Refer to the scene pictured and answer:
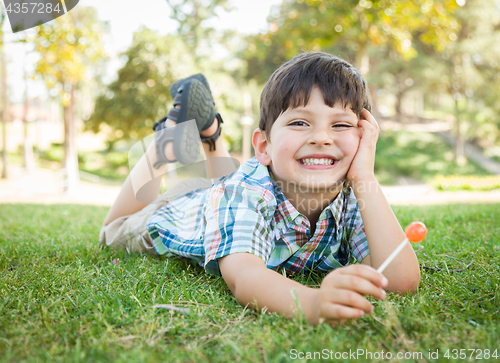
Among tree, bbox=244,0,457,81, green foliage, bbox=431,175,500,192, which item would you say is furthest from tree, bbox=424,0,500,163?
tree, bbox=244,0,457,81

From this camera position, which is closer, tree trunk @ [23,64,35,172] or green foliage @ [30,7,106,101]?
green foliage @ [30,7,106,101]

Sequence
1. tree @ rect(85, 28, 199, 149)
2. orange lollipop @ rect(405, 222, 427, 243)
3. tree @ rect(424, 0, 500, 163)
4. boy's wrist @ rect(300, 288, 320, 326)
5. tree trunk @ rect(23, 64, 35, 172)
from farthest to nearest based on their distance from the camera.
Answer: tree @ rect(424, 0, 500, 163) < tree trunk @ rect(23, 64, 35, 172) < tree @ rect(85, 28, 199, 149) < orange lollipop @ rect(405, 222, 427, 243) < boy's wrist @ rect(300, 288, 320, 326)

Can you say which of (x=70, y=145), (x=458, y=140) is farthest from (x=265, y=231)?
(x=458, y=140)

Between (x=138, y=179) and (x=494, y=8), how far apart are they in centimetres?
2073

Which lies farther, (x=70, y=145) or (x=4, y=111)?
(x=4, y=111)

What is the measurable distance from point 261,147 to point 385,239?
699 millimetres

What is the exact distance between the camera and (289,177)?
64.6 inches

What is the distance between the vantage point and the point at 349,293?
3.59 ft

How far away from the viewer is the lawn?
1.01 meters

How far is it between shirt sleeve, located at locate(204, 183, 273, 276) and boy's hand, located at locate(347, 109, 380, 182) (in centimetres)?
39

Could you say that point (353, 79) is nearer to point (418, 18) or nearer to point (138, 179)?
point (138, 179)

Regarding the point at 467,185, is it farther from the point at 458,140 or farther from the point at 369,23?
the point at 458,140

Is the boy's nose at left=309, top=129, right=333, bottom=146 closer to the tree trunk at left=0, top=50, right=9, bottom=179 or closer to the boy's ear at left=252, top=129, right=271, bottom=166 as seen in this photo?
the boy's ear at left=252, top=129, right=271, bottom=166

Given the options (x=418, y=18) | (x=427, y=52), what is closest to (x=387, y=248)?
(x=418, y=18)
